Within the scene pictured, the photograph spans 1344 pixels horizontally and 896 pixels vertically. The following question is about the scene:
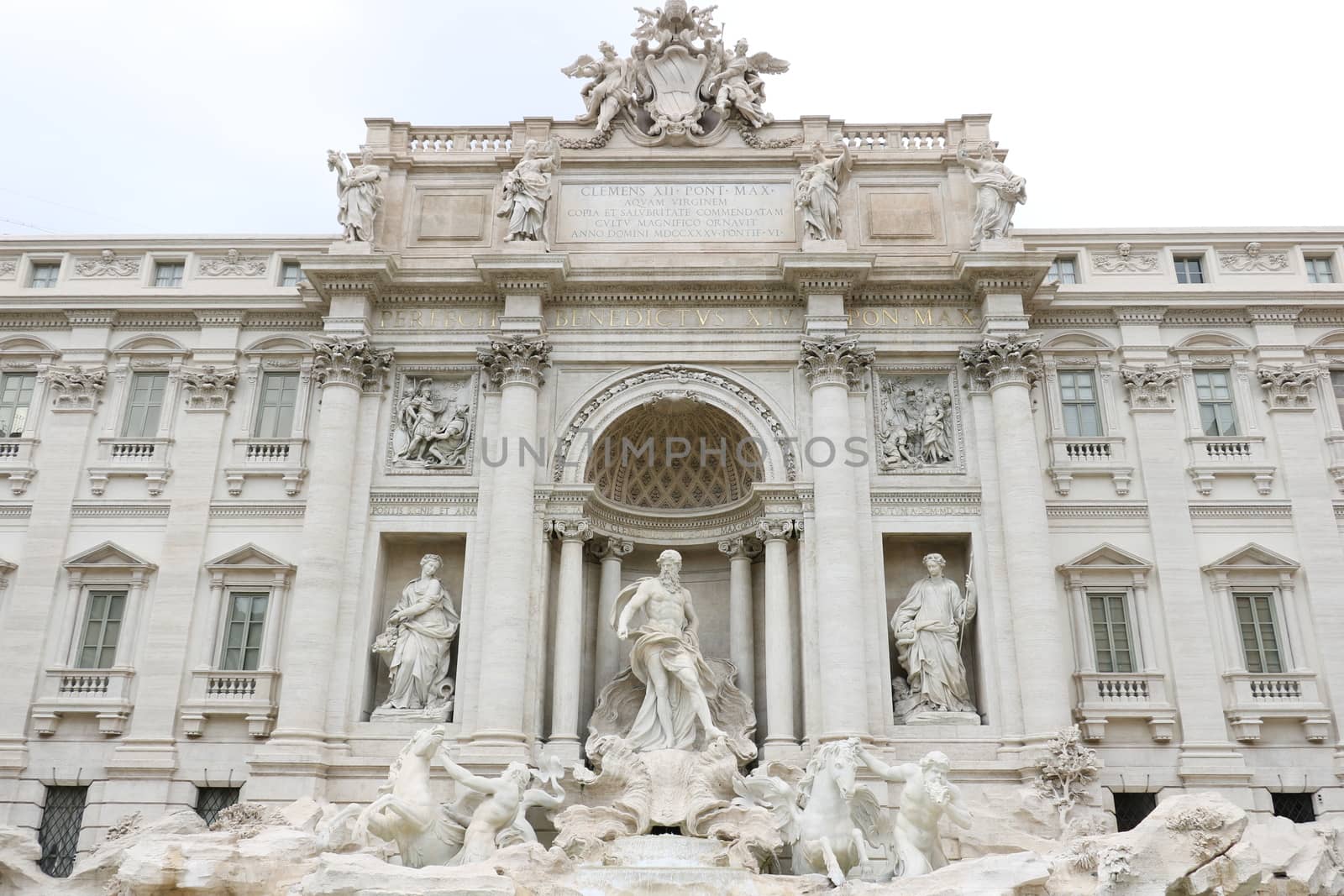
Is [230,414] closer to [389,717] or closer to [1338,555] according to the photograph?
[389,717]

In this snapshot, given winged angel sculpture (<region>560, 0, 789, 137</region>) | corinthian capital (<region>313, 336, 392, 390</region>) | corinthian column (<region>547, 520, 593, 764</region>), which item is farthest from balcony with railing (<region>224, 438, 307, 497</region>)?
winged angel sculpture (<region>560, 0, 789, 137</region>)

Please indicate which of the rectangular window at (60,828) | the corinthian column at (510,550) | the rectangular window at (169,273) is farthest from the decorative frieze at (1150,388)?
the rectangular window at (60,828)

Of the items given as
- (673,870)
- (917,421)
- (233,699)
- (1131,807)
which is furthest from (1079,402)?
(233,699)

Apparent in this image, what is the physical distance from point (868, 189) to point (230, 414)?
14678 mm

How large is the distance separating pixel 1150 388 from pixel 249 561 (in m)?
19.0

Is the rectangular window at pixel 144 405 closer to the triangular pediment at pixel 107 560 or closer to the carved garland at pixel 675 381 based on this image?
the triangular pediment at pixel 107 560

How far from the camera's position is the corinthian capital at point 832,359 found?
72.7ft

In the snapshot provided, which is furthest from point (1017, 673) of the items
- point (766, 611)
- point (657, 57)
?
point (657, 57)

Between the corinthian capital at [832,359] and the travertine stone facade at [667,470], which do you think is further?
the corinthian capital at [832,359]

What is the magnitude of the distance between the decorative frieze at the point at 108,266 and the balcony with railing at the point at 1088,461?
20.6m

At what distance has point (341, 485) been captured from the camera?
2169 centimetres

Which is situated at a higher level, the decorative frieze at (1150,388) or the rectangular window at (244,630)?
the decorative frieze at (1150,388)

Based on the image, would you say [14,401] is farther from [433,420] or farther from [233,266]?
[433,420]

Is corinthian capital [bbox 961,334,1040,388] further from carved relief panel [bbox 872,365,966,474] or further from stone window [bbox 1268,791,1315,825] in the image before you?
stone window [bbox 1268,791,1315,825]
